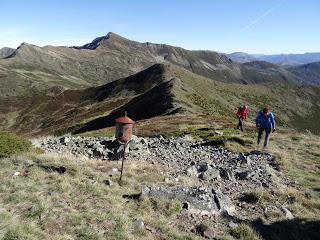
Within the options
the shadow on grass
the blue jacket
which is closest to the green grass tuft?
the shadow on grass

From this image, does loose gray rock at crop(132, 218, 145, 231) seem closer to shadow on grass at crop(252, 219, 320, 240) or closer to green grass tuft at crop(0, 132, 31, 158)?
shadow on grass at crop(252, 219, 320, 240)

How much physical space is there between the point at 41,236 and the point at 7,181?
4.71 meters

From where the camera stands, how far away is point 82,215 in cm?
1270

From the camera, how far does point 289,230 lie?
14.2 metres

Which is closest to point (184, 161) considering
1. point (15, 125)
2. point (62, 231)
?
point (62, 231)

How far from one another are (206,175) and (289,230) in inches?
211

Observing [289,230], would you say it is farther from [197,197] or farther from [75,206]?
[75,206]

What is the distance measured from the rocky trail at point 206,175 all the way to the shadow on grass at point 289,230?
50 centimetres

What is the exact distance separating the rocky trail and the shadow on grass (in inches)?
19.6

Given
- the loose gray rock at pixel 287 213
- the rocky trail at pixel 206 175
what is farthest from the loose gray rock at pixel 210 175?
the loose gray rock at pixel 287 213

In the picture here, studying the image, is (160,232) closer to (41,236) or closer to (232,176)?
(41,236)

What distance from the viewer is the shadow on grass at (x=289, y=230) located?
1377 centimetres

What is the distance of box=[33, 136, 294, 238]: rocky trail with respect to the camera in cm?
1488

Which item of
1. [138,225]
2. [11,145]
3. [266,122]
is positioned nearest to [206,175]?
[138,225]
